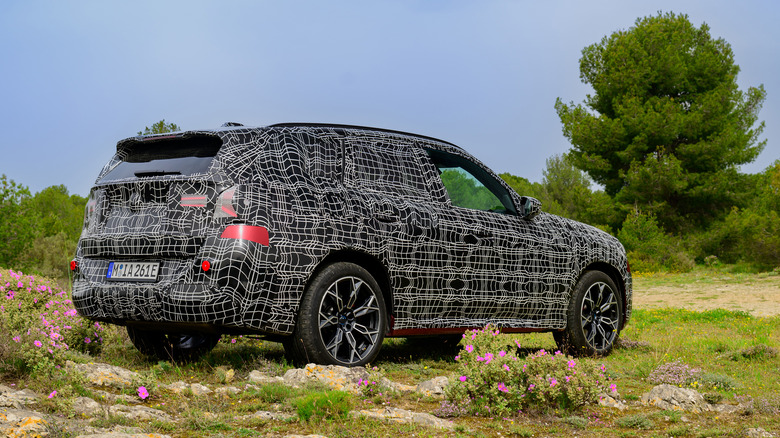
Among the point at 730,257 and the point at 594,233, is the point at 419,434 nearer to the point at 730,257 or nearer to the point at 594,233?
the point at 594,233

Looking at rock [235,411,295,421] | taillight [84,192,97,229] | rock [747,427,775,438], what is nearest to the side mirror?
rock [747,427,775,438]

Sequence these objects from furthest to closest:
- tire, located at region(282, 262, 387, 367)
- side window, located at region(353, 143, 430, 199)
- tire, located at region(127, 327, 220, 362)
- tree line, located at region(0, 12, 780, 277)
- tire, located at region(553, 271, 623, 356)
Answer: tree line, located at region(0, 12, 780, 277)
tire, located at region(553, 271, 623, 356)
tire, located at region(127, 327, 220, 362)
side window, located at region(353, 143, 430, 199)
tire, located at region(282, 262, 387, 367)

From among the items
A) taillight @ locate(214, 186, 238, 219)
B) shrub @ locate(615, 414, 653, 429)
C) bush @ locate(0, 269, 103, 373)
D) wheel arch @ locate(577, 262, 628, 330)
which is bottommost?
shrub @ locate(615, 414, 653, 429)

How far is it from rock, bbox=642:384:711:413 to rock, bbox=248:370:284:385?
2.42 metres

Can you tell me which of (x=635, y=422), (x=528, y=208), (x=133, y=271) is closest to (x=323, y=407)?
(x=635, y=422)

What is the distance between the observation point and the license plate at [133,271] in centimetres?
514

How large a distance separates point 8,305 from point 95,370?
8.89ft

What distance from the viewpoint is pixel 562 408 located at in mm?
4508

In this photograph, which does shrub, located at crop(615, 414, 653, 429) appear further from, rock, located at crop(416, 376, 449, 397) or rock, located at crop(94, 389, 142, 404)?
rock, located at crop(94, 389, 142, 404)

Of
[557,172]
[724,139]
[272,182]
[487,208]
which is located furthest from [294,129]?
→ [557,172]

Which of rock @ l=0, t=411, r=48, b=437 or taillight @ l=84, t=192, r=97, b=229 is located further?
taillight @ l=84, t=192, r=97, b=229

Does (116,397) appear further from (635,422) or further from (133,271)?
(635,422)

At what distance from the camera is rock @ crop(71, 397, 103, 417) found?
4004mm

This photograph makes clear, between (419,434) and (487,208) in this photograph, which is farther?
(487,208)
